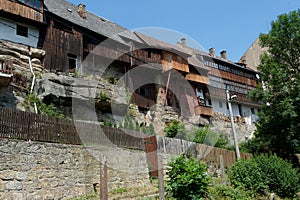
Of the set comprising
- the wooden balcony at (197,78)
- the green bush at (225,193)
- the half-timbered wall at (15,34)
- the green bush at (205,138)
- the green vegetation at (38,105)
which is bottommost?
the green bush at (225,193)

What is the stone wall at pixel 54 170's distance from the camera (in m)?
9.22

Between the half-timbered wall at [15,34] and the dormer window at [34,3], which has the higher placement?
the dormer window at [34,3]

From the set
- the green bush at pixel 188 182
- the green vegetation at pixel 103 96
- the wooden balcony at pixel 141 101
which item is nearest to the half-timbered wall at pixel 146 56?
the wooden balcony at pixel 141 101

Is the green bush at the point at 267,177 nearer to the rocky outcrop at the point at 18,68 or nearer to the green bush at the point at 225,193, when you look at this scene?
the green bush at the point at 225,193

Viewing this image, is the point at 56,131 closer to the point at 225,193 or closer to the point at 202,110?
the point at 225,193

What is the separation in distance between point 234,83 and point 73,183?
102ft

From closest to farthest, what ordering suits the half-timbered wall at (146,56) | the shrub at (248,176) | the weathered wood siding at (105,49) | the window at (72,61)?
the shrub at (248,176)
the window at (72,61)
the weathered wood siding at (105,49)
the half-timbered wall at (146,56)

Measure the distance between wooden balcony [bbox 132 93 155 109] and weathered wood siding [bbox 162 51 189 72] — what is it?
3.87 m

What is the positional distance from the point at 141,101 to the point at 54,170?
1621 centimetres

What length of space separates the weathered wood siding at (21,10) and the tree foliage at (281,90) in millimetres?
16205

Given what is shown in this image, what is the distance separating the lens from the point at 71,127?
37.8 feet

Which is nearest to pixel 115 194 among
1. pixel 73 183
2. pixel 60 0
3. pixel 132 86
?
pixel 73 183

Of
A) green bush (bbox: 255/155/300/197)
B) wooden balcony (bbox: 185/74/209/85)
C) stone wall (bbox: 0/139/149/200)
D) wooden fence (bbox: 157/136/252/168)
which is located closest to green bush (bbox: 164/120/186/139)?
wooden fence (bbox: 157/136/252/168)

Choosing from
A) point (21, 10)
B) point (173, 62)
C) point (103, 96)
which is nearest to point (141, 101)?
point (173, 62)
